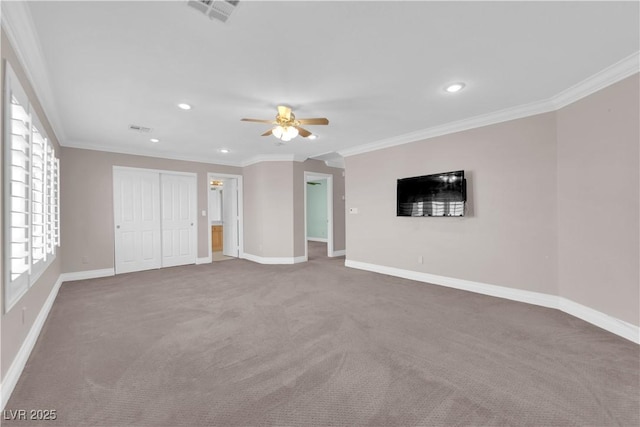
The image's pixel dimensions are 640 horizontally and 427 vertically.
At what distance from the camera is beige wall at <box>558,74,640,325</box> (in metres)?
2.54

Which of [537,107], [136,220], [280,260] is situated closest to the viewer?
[537,107]

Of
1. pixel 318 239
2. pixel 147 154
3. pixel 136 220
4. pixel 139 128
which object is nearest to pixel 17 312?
pixel 139 128

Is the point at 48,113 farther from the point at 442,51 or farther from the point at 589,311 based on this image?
the point at 589,311

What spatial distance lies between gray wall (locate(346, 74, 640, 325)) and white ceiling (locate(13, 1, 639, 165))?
1.58 ft

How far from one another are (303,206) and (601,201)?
4.96m

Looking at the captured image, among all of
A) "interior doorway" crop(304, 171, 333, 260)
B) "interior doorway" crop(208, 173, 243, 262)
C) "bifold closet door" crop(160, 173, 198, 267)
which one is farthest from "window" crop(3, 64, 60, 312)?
"interior doorway" crop(304, 171, 333, 260)

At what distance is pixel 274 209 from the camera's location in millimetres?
6398

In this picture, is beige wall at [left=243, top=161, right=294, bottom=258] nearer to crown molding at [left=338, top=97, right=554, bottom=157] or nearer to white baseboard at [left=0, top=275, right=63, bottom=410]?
crown molding at [left=338, top=97, right=554, bottom=157]

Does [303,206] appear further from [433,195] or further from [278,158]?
[433,195]

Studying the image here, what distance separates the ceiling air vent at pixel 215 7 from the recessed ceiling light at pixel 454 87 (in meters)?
2.24

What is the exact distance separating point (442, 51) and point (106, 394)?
3.54 m

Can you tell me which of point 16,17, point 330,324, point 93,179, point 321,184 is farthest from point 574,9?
point 321,184

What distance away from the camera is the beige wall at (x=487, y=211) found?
344cm

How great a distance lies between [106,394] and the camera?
1.81m
